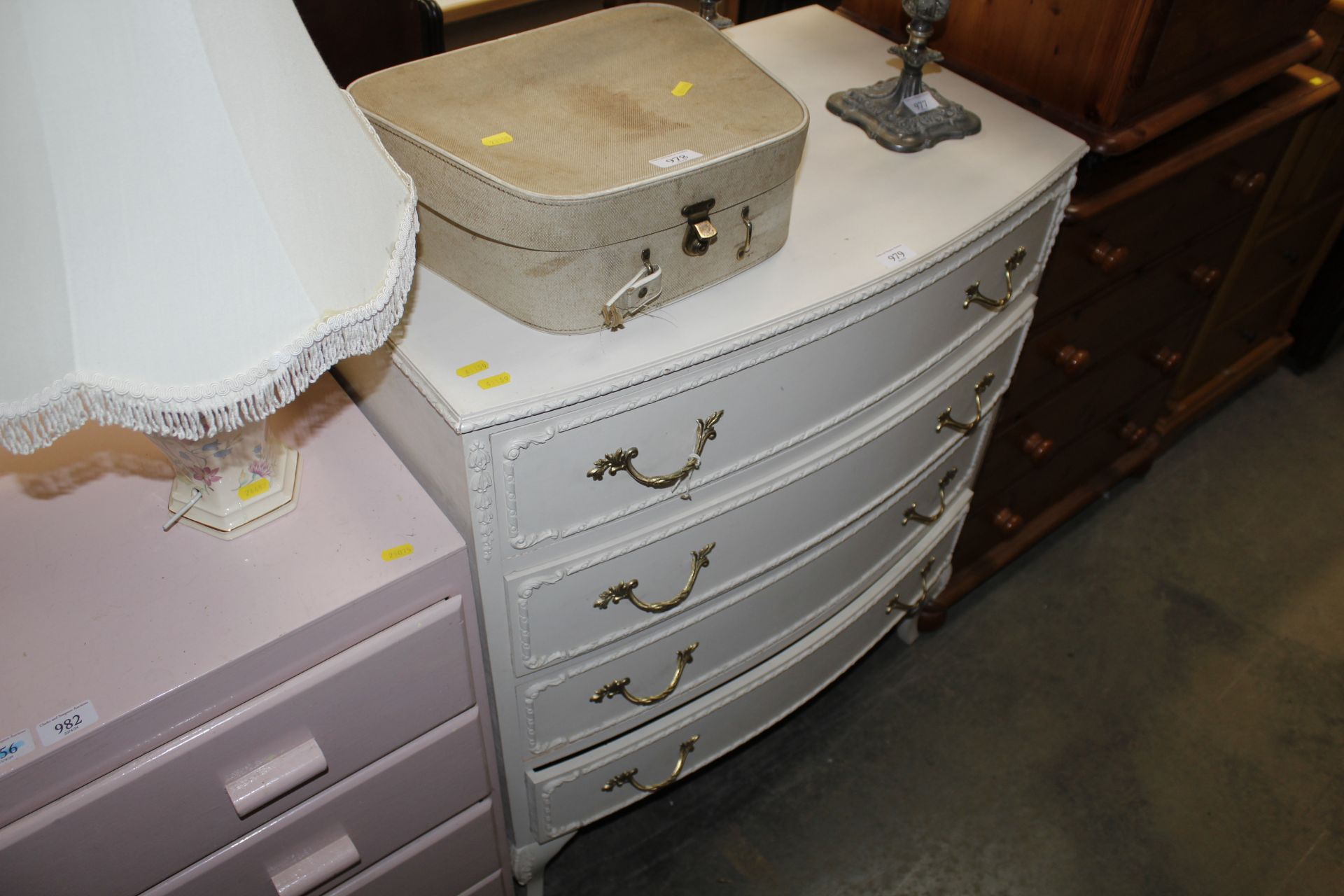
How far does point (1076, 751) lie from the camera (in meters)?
1.74

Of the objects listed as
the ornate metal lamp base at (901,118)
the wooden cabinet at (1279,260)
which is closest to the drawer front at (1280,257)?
the wooden cabinet at (1279,260)

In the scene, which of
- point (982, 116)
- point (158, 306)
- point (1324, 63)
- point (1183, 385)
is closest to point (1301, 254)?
point (1183, 385)

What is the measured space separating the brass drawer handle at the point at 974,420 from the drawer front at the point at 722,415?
13cm

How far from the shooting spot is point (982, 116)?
1273 mm

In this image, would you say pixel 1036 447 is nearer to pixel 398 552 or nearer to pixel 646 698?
pixel 646 698

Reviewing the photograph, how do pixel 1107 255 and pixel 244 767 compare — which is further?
pixel 1107 255

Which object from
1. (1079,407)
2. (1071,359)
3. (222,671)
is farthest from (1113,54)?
(222,671)

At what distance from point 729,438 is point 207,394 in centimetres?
51

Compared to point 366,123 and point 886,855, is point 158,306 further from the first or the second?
point 886,855

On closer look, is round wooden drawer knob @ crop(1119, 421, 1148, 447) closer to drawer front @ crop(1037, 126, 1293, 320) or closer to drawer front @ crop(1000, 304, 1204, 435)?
drawer front @ crop(1000, 304, 1204, 435)

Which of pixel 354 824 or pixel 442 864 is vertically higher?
pixel 354 824

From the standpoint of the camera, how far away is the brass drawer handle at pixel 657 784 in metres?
1.27

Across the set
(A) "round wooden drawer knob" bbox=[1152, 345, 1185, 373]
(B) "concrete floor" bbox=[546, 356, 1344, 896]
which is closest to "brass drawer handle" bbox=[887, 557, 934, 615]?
(B) "concrete floor" bbox=[546, 356, 1344, 896]

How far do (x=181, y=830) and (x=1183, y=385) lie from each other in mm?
2101
